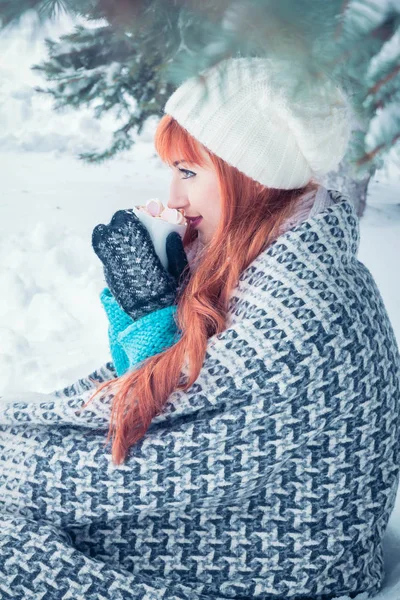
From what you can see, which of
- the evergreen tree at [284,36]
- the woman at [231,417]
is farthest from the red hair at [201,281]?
the evergreen tree at [284,36]

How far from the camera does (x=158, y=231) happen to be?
125cm

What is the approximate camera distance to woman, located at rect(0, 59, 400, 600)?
3.40 feet

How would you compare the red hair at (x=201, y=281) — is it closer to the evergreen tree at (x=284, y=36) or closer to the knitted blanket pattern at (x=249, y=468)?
the knitted blanket pattern at (x=249, y=468)

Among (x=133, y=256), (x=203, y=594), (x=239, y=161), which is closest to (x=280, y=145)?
(x=239, y=161)

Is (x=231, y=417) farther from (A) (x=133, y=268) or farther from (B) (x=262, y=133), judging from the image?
(B) (x=262, y=133)

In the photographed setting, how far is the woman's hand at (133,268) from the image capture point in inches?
46.8

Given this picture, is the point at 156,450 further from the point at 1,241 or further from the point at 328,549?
the point at 1,241

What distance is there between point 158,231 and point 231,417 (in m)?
0.40

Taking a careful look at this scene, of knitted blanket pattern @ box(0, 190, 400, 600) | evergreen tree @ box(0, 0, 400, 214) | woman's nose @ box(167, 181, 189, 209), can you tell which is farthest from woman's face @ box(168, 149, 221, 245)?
evergreen tree @ box(0, 0, 400, 214)

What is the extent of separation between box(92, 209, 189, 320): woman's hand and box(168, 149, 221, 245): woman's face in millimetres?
96

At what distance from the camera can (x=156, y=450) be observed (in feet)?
3.49

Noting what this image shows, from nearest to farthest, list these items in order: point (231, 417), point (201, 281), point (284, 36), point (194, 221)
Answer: point (284, 36) < point (231, 417) < point (201, 281) < point (194, 221)

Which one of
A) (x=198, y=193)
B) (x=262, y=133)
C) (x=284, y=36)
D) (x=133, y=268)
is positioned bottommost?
(x=133, y=268)

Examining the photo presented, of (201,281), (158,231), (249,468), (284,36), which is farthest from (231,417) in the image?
(284,36)
